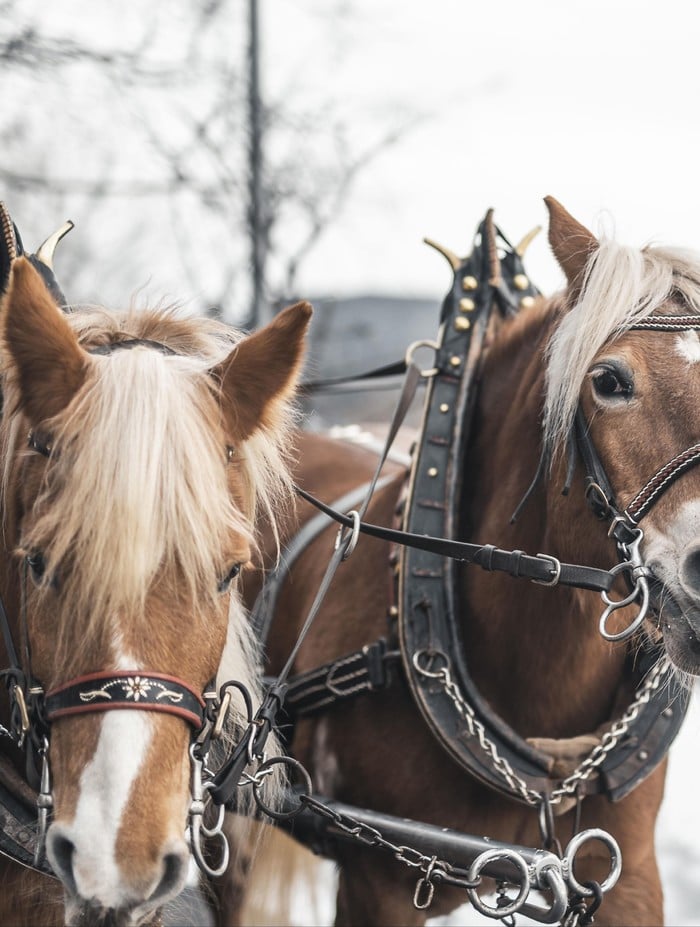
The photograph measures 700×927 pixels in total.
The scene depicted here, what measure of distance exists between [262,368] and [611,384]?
714mm

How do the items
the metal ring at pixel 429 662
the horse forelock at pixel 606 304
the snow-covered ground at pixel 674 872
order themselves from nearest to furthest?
the horse forelock at pixel 606 304
the metal ring at pixel 429 662
the snow-covered ground at pixel 674 872

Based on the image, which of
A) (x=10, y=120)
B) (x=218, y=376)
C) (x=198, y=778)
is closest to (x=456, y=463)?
(x=218, y=376)

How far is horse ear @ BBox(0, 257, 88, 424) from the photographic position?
5.64 feet

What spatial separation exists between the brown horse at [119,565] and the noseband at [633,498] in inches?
25.2

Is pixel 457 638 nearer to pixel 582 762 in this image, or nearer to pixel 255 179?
pixel 582 762

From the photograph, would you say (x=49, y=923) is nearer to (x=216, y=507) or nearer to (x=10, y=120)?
(x=216, y=507)

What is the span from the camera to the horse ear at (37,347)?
1.72 m

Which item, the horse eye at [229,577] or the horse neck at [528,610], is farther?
the horse neck at [528,610]

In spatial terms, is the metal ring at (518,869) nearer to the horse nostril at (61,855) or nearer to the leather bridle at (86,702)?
the leather bridle at (86,702)

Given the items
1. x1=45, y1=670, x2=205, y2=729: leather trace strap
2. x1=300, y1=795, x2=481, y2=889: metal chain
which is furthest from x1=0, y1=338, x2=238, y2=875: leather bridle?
x1=300, y1=795, x2=481, y2=889: metal chain

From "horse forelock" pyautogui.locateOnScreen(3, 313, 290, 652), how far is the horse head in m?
0.75

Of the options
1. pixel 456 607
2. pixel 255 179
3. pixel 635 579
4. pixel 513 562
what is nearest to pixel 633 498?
pixel 635 579

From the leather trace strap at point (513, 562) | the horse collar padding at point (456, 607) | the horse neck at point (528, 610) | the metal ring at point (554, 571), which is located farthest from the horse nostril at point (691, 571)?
the horse collar padding at point (456, 607)

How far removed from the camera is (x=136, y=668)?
160 cm
